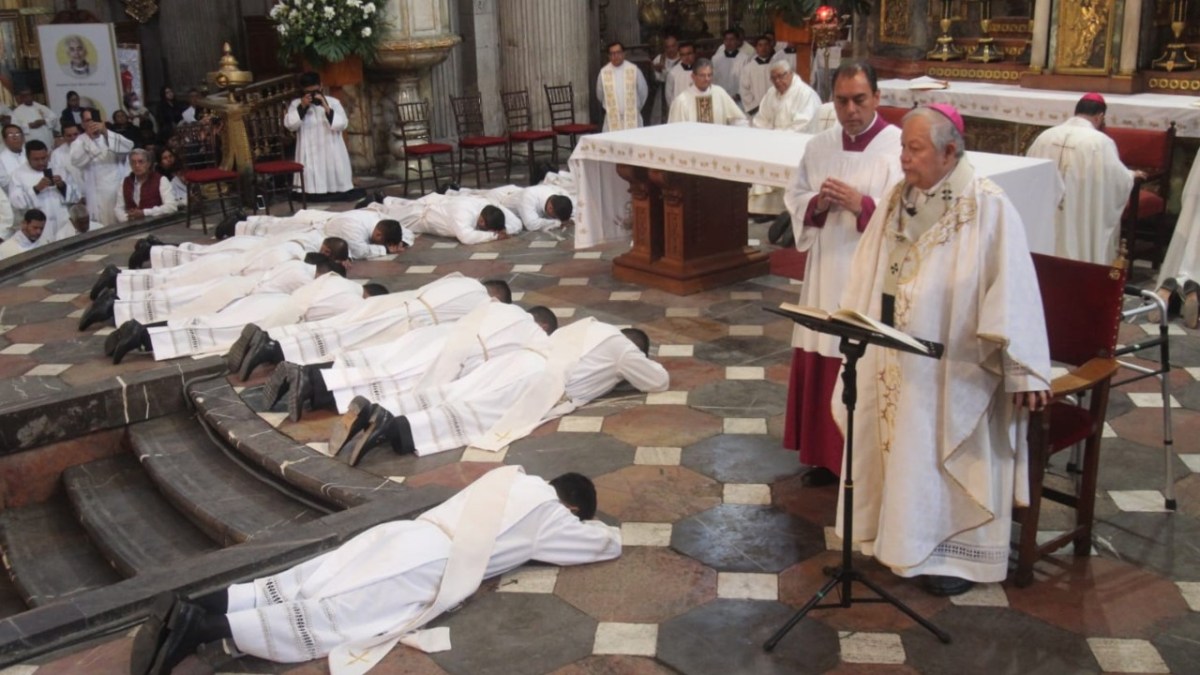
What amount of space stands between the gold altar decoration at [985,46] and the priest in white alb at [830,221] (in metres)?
7.01

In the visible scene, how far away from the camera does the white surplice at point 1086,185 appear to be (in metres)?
8.05

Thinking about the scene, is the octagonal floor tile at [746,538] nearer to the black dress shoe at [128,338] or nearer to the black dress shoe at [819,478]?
the black dress shoe at [819,478]

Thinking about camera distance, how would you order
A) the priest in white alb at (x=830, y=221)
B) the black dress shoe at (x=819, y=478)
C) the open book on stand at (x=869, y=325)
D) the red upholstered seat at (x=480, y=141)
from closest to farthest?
the open book on stand at (x=869, y=325) → the priest in white alb at (x=830, y=221) → the black dress shoe at (x=819, y=478) → the red upholstered seat at (x=480, y=141)

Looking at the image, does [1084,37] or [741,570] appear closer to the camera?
[741,570]

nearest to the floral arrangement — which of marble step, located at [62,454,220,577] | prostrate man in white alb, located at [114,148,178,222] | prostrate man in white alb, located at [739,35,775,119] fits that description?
prostrate man in white alb, located at [114,148,178,222]

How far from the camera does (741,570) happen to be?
15.2 ft

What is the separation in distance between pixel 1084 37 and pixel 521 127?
6.70 meters

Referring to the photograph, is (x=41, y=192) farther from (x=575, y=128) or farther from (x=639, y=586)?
(x=639, y=586)

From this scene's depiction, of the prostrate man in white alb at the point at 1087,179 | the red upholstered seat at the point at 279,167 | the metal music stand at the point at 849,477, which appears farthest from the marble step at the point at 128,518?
the prostrate man in white alb at the point at 1087,179

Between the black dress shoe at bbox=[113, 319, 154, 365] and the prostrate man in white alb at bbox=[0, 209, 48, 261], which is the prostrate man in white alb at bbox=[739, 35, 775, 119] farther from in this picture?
the black dress shoe at bbox=[113, 319, 154, 365]

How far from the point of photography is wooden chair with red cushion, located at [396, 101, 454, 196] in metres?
12.8

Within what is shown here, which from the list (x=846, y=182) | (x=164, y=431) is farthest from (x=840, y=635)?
(x=164, y=431)

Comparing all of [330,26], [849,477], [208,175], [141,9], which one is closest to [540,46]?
[330,26]

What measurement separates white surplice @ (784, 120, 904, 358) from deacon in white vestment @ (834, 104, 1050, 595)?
27.9 inches
